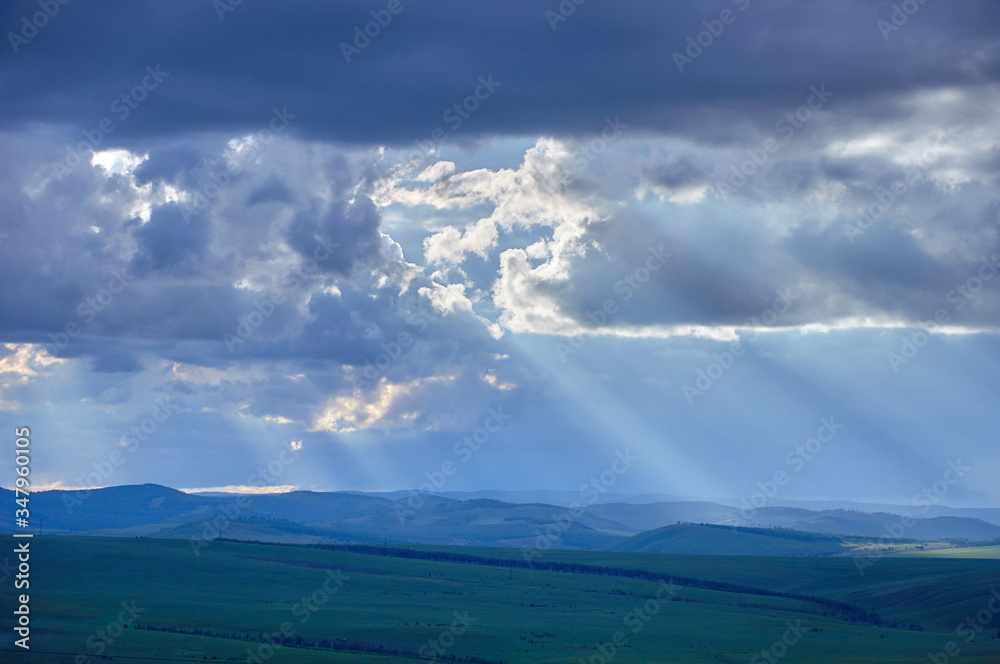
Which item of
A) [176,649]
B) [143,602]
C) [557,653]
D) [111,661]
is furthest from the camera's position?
[143,602]

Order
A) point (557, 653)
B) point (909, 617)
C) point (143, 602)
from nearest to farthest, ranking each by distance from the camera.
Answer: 1. point (557, 653)
2. point (143, 602)
3. point (909, 617)

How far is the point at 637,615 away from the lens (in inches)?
7106

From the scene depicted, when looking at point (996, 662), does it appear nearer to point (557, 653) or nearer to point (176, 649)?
point (557, 653)

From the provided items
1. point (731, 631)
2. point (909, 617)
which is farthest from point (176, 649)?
point (909, 617)

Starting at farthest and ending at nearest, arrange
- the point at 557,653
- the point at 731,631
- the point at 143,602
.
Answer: the point at 143,602
the point at 731,631
the point at 557,653

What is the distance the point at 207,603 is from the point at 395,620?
40918 millimetres

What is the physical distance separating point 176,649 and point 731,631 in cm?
8015

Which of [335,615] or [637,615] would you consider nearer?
[335,615]

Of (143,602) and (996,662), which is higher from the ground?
(143,602)

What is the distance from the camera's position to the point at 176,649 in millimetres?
119750

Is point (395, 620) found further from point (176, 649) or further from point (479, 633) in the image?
point (176, 649)

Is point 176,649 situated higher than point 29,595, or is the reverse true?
point 29,595

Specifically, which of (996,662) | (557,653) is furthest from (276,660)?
(996,662)

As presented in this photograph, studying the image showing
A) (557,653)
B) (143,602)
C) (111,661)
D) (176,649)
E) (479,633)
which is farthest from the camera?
(143,602)
